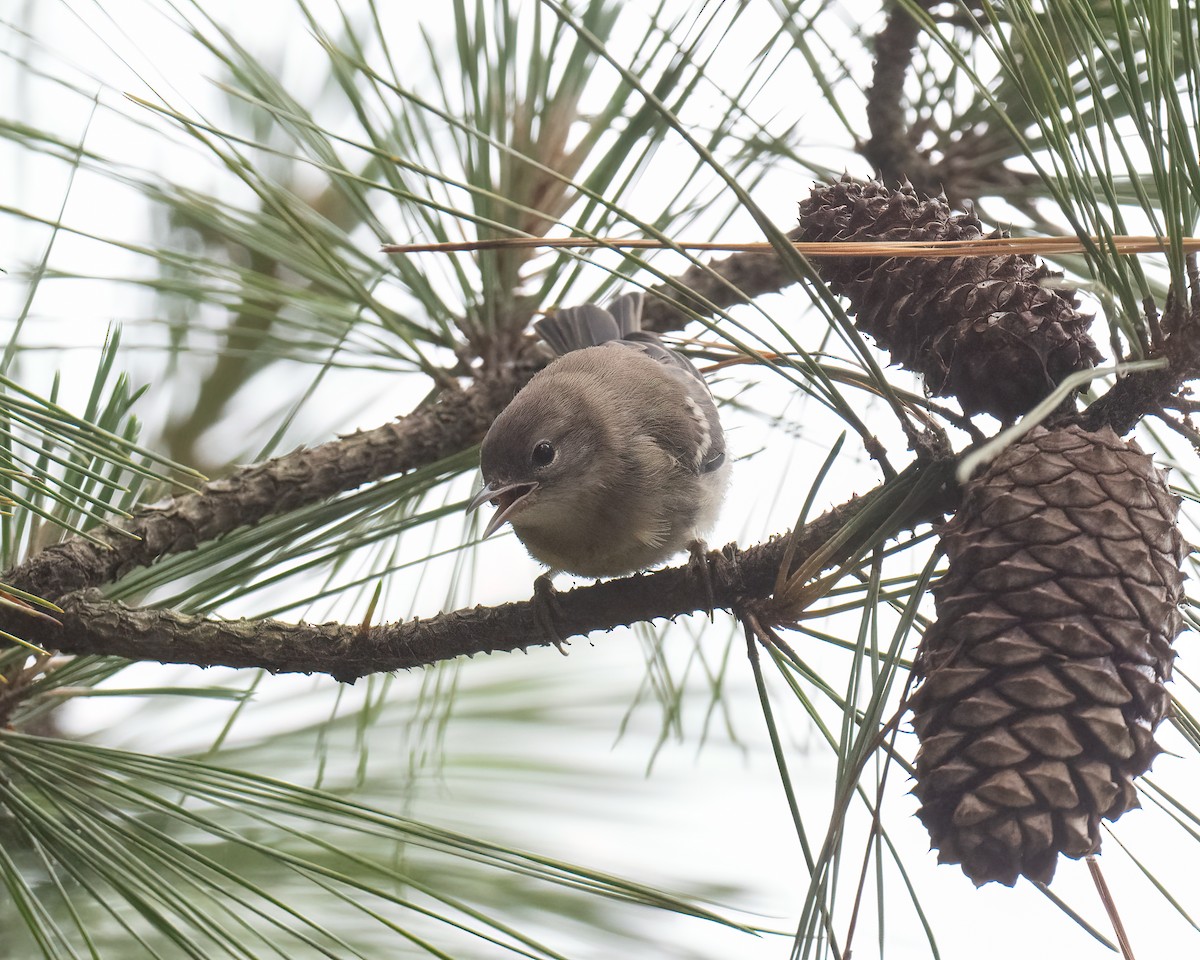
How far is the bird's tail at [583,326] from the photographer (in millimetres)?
2057

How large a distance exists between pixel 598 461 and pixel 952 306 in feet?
3.31

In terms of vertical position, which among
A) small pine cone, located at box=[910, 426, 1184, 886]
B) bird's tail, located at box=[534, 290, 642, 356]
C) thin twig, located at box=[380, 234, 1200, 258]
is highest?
bird's tail, located at box=[534, 290, 642, 356]

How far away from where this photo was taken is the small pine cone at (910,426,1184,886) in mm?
958

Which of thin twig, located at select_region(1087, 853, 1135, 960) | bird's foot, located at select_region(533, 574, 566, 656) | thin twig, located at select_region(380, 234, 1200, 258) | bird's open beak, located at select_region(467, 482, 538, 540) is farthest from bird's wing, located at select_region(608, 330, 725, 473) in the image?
thin twig, located at select_region(1087, 853, 1135, 960)

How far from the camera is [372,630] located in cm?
137

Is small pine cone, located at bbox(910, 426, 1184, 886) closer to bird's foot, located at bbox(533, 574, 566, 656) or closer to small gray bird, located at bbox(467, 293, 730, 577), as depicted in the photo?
bird's foot, located at bbox(533, 574, 566, 656)

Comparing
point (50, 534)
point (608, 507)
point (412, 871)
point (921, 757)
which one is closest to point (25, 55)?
point (50, 534)

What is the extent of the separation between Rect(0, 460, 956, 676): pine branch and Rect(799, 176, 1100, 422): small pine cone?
149 millimetres

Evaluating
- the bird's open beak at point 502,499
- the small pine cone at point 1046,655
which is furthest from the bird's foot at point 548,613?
the small pine cone at point 1046,655

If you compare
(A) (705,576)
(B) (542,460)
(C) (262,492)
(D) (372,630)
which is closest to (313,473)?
(C) (262,492)

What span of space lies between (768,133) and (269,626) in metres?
1.03

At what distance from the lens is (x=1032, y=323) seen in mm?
1202

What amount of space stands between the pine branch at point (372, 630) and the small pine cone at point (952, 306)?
0.49ft

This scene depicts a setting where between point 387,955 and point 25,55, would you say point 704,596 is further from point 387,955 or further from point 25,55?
point 25,55
